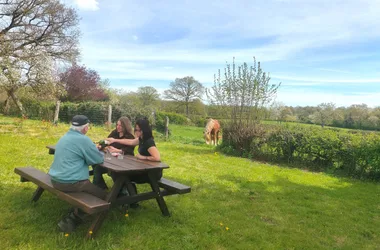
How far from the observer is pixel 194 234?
3838 millimetres

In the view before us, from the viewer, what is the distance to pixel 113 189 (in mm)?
3699

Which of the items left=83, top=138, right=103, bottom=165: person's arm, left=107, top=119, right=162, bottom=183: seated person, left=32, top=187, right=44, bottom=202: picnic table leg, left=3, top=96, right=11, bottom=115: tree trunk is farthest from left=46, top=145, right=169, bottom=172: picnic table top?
left=3, top=96, right=11, bottom=115: tree trunk

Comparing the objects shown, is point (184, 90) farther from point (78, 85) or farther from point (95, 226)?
point (95, 226)

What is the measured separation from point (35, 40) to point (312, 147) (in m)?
23.8

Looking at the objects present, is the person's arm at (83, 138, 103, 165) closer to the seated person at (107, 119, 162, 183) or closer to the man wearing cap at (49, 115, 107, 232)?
the man wearing cap at (49, 115, 107, 232)

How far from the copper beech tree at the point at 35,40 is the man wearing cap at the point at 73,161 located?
56.3 ft

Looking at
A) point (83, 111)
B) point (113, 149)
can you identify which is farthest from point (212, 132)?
point (113, 149)

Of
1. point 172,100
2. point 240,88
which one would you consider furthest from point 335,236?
point 172,100

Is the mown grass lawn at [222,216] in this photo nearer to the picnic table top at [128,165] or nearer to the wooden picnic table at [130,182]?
the wooden picnic table at [130,182]

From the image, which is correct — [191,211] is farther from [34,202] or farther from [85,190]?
[34,202]

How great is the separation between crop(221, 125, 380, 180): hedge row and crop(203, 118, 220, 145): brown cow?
482 cm

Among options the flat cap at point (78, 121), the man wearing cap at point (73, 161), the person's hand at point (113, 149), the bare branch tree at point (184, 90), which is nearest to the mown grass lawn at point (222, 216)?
the man wearing cap at point (73, 161)

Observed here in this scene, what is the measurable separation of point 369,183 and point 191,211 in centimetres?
583

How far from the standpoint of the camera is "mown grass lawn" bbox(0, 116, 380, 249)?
3514 millimetres
